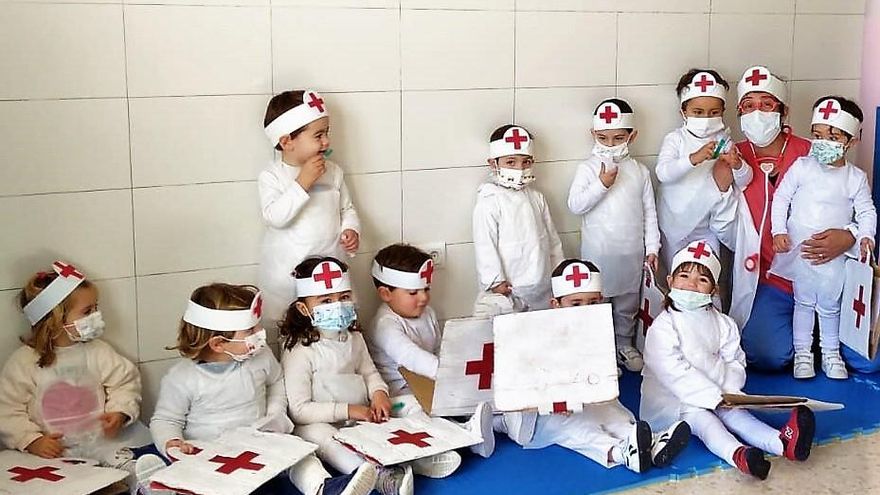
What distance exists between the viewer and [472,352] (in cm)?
321

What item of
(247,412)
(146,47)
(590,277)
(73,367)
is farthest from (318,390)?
(146,47)

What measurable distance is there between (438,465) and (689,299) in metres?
0.96

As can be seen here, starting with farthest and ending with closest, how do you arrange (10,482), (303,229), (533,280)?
(533,280)
(303,229)
(10,482)

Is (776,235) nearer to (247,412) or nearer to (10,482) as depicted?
(247,412)

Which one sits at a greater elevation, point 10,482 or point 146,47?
point 146,47

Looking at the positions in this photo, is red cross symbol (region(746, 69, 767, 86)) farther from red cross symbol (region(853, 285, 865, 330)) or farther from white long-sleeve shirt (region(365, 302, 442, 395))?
white long-sleeve shirt (region(365, 302, 442, 395))

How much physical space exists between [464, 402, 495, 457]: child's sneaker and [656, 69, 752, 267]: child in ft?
4.28

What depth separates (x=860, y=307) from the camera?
3.77 metres

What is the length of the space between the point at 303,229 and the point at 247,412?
0.63 meters

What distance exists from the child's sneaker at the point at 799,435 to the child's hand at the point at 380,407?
1.19m

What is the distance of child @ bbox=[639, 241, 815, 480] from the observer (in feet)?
10.3

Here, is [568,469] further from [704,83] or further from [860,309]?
[704,83]

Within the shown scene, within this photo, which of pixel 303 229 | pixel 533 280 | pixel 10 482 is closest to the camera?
pixel 10 482

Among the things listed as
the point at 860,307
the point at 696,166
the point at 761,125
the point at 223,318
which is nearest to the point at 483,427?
the point at 223,318
